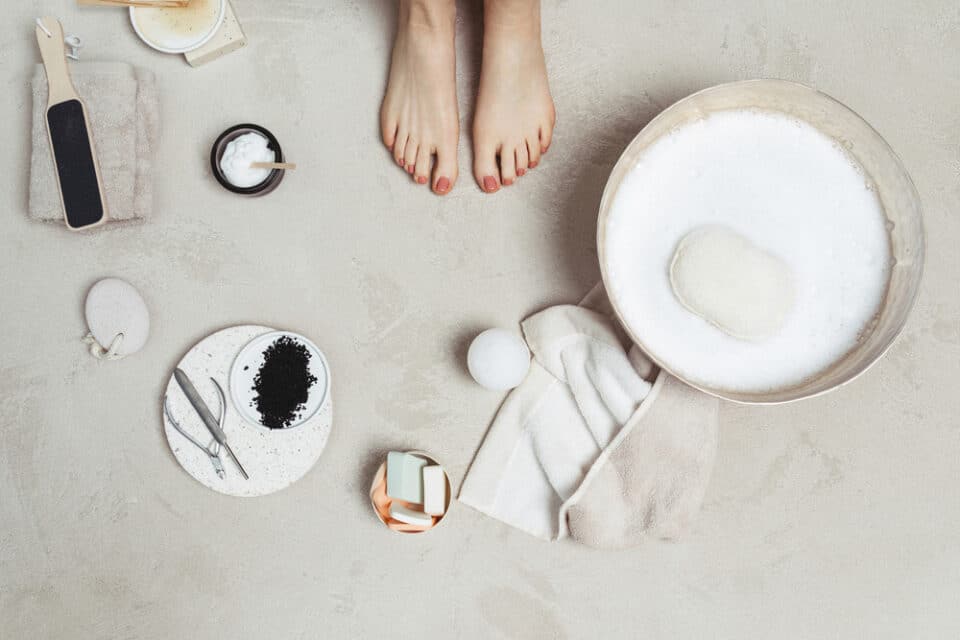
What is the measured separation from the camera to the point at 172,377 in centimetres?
88

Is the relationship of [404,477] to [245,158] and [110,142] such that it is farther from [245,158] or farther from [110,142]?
[110,142]

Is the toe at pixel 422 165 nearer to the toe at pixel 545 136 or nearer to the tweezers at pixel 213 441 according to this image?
the toe at pixel 545 136

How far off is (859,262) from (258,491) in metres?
0.76

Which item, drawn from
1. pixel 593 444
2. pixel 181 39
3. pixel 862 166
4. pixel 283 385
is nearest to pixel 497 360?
pixel 593 444

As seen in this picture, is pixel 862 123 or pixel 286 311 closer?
pixel 862 123

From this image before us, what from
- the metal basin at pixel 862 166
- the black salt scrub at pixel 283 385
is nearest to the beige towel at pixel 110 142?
the black salt scrub at pixel 283 385

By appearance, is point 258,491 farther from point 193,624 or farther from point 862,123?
point 862,123

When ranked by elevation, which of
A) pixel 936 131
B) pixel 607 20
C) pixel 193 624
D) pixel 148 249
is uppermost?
pixel 607 20

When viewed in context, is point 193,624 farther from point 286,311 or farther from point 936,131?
point 936,131

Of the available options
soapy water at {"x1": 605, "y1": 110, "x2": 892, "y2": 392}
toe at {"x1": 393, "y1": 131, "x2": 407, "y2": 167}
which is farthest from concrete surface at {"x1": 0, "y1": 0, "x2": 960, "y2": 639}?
soapy water at {"x1": 605, "y1": 110, "x2": 892, "y2": 392}

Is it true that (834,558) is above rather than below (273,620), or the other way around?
above

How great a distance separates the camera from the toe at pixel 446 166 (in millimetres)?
899

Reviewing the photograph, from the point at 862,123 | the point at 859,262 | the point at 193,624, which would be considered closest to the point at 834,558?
the point at 859,262

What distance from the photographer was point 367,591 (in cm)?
89
